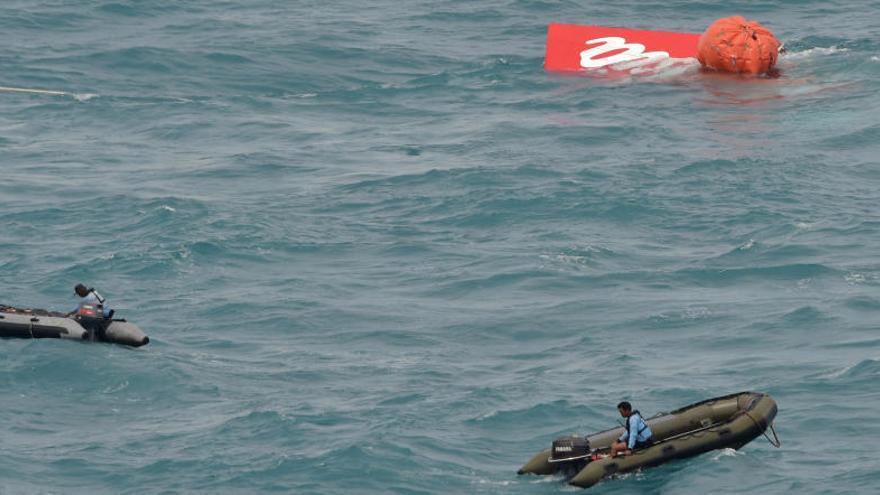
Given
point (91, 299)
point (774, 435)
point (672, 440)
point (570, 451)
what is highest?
point (91, 299)

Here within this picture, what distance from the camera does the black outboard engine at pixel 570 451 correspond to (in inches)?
1742

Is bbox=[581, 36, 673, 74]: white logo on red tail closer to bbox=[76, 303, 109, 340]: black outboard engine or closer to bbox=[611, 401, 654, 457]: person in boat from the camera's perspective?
bbox=[76, 303, 109, 340]: black outboard engine

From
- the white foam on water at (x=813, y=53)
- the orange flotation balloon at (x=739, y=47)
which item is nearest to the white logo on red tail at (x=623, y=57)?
the orange flotation balloon at (x=739, y=47)

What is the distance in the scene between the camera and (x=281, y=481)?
1784 inches

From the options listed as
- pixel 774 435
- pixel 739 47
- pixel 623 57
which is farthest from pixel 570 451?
pixel 623 57

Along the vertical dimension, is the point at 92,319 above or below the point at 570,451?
above

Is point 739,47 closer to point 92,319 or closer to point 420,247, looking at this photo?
point 420,247

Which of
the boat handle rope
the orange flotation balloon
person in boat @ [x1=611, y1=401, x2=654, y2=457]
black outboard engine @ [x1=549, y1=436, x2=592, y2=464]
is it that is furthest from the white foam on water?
black outboard engine @ [x1=549, y1=436, x2=592, y2=464]

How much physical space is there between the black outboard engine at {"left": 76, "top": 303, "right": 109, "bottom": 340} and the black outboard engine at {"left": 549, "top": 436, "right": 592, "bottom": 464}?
657 inches

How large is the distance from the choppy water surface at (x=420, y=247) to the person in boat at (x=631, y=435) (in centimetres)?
75

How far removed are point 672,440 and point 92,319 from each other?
19.2 m

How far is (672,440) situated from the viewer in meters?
44.6

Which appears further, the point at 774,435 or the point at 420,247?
the point at 420,247

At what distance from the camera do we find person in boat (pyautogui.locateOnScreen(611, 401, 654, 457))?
43.7 m
